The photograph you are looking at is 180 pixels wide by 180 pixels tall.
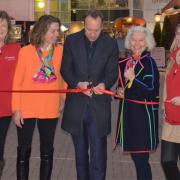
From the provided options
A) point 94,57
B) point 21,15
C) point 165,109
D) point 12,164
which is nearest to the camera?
point 165,109

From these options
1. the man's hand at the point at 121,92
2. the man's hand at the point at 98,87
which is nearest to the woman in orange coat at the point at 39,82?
the man's hand at the point at 98,87

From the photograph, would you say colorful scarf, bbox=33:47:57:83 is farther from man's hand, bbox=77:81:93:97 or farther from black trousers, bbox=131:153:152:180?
black trousers, bbox=131:153:152:180

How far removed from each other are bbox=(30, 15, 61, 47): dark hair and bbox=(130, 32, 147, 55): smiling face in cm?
85

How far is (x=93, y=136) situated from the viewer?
5.79m

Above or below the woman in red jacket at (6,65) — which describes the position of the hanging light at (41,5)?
above

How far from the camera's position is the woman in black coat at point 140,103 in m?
5.53

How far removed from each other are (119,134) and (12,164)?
253cm

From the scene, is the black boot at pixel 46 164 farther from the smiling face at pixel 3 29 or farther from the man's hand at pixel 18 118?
the smiling face at pixel 3 29

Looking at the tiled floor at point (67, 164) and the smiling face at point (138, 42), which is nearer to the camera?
the smiling face at point (138, 42)

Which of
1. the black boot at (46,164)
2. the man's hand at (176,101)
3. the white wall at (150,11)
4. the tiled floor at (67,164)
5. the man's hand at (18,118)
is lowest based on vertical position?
the tiled floor at (67,164)

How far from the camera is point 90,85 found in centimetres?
564

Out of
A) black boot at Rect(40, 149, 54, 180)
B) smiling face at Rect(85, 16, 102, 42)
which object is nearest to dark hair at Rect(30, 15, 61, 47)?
smiling face at Rect(85, 16, 102, 42)

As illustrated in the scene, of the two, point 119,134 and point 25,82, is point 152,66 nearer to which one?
point 119,134

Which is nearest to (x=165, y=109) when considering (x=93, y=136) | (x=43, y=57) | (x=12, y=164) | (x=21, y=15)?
(x=93, y=136)
